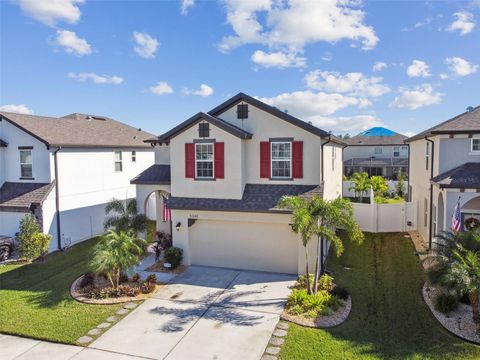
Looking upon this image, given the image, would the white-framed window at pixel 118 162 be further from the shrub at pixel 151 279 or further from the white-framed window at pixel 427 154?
the white-framed window at pixel 427 154

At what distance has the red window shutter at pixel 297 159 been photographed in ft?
48.0

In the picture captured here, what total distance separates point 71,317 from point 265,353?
20.6 ft

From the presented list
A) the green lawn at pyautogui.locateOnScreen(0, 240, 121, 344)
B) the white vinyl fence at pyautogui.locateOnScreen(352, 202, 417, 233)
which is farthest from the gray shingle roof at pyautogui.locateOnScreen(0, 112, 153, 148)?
the white vinyl fence at pyautogui.locateOnScreen(352, 202, 417, 233)

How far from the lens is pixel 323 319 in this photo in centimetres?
1040

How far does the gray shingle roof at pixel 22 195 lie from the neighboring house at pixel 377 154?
125 ft

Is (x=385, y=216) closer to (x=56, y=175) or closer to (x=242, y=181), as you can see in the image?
(x=242, y=181)

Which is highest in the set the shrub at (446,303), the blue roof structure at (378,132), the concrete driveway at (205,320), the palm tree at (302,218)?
the blue roof structure at (378,132)

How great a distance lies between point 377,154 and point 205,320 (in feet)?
148

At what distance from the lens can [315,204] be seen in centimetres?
1170

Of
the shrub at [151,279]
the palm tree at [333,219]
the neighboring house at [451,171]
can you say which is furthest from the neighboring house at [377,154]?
the shrub at [151,279]

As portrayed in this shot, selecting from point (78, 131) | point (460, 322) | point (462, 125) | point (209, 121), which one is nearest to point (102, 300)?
point (209, 121)

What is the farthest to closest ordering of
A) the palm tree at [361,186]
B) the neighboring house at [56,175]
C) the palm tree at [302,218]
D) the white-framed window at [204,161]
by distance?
1. the palm tree at [361,186]
2. the neighboring house at [56,175]
3. the white-framed window at [204,161]
4. the palm tree at [302,218]

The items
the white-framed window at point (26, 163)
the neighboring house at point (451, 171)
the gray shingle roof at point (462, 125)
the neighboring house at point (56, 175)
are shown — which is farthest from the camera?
the white-framed window at point (26, 163)

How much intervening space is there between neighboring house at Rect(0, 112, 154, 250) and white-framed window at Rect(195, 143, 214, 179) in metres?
8.33
